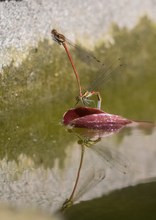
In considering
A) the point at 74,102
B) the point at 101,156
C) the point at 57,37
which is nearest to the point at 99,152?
the point at 101,156

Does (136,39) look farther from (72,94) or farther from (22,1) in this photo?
(22,1)

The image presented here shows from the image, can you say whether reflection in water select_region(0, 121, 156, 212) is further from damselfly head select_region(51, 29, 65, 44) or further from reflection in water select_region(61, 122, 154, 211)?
damselfly head select_region(51, 29, 65, 44)

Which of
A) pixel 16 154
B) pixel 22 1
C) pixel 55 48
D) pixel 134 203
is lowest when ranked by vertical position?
pixel 134 203

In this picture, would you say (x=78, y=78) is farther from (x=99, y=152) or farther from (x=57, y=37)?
(x=99, y=152)

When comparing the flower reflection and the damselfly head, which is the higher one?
the damselfly head

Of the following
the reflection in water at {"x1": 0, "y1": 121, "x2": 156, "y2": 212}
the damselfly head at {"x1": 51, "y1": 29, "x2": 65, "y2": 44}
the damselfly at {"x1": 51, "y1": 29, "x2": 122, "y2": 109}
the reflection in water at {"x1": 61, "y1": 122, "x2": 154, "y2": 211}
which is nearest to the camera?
the reflection in water at {"x1": 0, "y1": 121, "x2": 156, "y2": 212}

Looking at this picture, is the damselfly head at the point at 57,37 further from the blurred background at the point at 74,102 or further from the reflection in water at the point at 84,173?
the reflection in water at the point at 84,173

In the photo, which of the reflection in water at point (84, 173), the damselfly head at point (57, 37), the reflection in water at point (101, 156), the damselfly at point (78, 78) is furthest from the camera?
the damselfly head at point (57, 37)

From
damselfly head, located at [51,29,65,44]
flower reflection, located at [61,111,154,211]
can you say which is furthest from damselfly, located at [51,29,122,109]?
flower reflection, located at [61,111,154,211]

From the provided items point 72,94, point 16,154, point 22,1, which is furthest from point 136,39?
point 16,154

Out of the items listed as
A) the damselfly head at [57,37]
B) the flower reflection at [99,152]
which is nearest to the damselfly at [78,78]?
the damselfly head at [57,37]

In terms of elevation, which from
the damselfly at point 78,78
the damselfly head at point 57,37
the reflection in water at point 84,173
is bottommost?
the reflection in water at point 84,173
